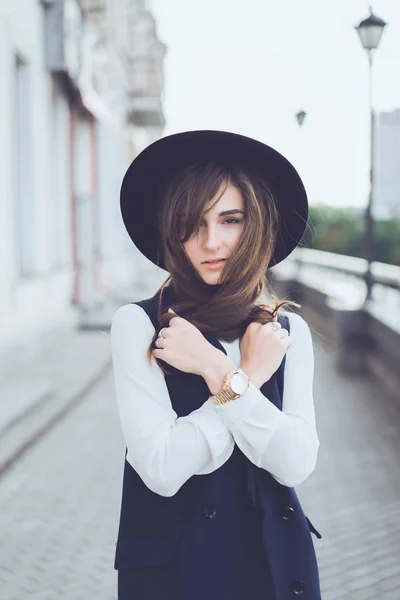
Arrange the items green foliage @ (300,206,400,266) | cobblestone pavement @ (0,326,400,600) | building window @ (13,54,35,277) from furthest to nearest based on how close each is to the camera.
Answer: green foliage @ (300,206,400,266), building window @ (13,54,35,277), cobblestone pavement @ (0,326,400,600)

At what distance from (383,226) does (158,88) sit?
8.13 metres

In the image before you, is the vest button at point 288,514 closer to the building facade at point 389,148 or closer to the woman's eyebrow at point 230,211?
the woman's eyebrow at point 230,211

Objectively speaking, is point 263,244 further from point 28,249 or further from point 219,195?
point 28,249

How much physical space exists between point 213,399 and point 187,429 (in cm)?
8

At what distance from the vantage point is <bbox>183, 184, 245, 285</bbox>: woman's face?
67.9 inches

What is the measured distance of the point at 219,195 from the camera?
172 cm

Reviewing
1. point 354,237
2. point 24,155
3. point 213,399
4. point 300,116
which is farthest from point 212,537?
point 354,237

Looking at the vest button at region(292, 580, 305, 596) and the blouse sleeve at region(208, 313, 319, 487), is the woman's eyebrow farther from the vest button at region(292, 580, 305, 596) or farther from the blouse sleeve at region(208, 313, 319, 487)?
the vest button at region(292, 580, 305, 596)

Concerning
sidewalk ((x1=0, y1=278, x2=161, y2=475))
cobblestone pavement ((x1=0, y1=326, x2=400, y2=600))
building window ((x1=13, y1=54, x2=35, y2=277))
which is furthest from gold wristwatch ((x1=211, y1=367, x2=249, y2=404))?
building window ((x1=13, y1=54, x2=35, y2=277))

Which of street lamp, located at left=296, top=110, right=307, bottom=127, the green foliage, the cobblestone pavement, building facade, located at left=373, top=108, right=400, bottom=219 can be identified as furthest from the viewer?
the green foliage

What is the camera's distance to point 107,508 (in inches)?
206

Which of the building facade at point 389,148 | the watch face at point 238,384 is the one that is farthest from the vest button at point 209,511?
the building facade at point 389,148

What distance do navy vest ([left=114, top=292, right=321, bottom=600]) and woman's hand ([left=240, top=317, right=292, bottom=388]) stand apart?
0.47 feet

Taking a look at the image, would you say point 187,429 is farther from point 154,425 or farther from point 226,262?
point 226,262
